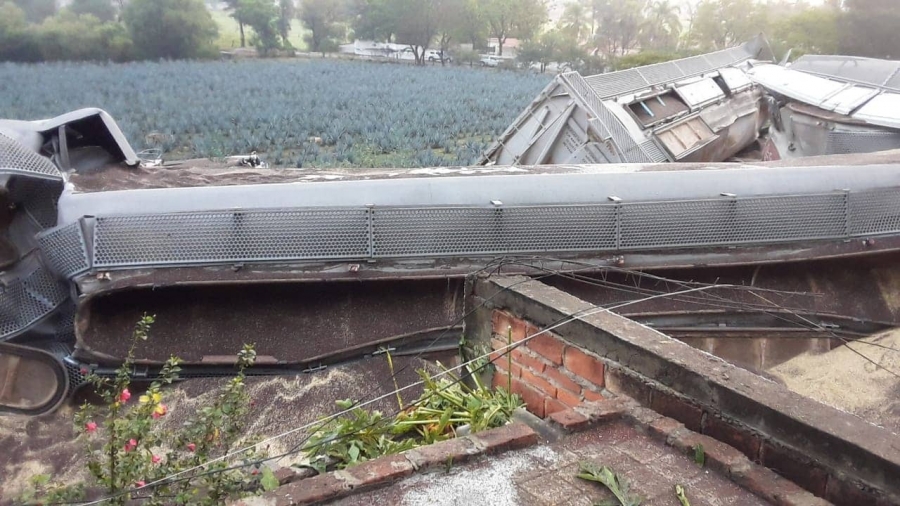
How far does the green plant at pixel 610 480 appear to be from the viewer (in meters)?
1.99

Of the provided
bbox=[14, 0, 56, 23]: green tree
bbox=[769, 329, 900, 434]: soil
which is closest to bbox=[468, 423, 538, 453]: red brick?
bbox=[769, 329, 900, 434]: soil

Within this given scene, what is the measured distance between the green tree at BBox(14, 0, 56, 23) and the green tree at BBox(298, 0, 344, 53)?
695 inches

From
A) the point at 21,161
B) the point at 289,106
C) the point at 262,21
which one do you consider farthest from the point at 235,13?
the point at 21,161

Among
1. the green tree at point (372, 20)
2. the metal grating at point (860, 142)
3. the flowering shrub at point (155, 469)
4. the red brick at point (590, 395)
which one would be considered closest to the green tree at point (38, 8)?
the green tree at point (372, 20)

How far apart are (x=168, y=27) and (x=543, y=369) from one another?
46.1 m

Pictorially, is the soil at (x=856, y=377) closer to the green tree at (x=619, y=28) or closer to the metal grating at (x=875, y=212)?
the metal grating at (x=875, y=212)

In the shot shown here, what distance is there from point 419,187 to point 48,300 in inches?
96.2

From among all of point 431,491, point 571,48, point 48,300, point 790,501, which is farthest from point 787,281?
point 571,48

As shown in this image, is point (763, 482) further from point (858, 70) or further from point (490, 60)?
point (490, 60)

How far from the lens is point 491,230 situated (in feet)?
14.7

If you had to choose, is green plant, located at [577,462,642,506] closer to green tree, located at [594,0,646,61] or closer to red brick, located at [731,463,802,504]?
red brick, located at [731,463,802,504]

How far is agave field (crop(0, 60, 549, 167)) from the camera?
19.3 meters

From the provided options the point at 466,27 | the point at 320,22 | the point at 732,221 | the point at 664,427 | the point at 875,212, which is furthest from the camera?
the point at 320,22

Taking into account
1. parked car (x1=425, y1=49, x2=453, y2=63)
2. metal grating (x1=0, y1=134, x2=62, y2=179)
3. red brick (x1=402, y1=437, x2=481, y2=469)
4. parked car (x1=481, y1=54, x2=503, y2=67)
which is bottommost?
red brick (x1=402, y1=437, x2=481, y2=469)
